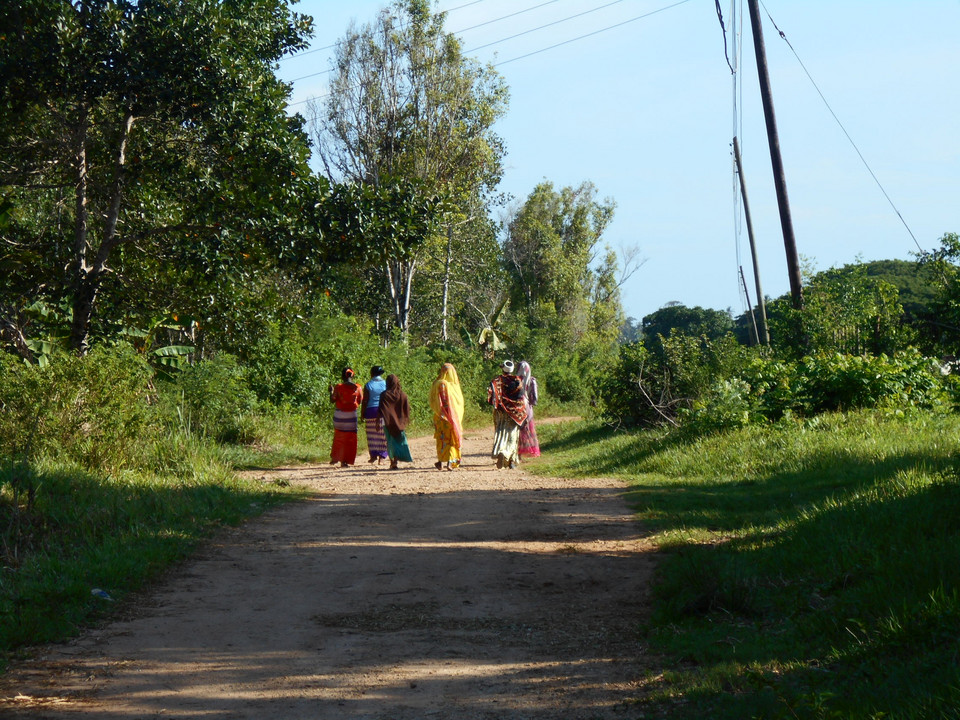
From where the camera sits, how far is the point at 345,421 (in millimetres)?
17828

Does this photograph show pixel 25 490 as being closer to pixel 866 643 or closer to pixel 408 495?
pixel 408 495

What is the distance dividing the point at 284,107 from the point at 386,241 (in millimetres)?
2852

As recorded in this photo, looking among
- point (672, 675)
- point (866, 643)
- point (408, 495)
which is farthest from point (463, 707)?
point (408, 495)

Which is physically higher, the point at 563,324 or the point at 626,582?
the point at 563,324

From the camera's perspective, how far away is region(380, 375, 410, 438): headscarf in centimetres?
1725

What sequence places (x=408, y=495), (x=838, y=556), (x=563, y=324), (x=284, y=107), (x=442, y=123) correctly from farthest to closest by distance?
(x=563, y=324) → (x=442, y=123) → (x=284, y=107) → (x=408, y=495) → (x=838, y=556)

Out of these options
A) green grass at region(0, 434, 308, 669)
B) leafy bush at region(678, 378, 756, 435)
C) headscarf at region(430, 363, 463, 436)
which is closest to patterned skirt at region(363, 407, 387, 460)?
headscarf at region(430, 363, 463, 436)

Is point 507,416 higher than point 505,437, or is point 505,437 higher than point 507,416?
point 507,416

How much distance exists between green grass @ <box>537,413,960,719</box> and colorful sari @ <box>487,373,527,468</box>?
5.07 metres

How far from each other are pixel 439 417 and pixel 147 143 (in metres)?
6.91

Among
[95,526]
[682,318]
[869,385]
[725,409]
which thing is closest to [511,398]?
[725,409]

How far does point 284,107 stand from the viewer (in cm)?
1542

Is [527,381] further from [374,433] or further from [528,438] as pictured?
[374,433]

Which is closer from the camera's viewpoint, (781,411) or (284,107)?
(284,107)
